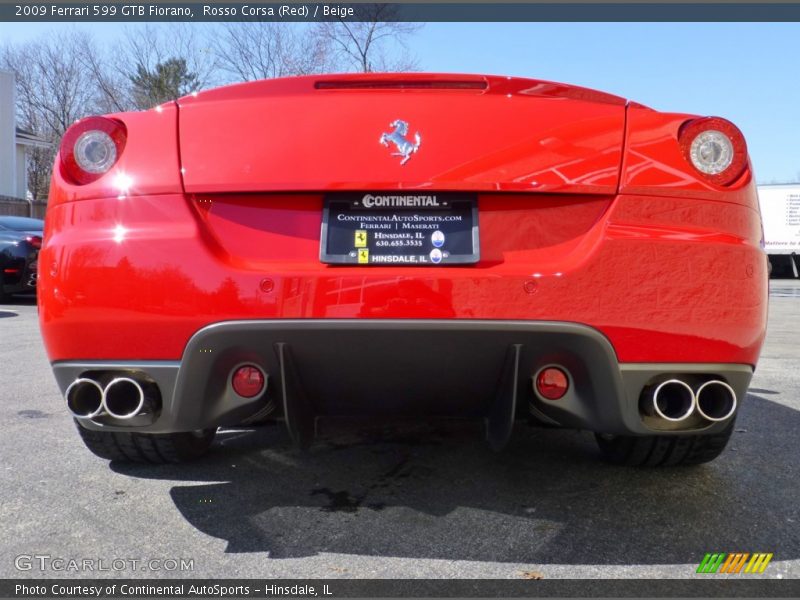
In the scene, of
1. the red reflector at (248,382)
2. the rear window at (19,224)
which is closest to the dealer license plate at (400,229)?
the red reflector at (248,382)

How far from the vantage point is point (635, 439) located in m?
2.74

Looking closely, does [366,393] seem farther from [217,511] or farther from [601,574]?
[601,574]

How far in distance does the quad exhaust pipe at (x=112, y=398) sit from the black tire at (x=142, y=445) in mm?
497

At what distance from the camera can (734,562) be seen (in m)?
2.12

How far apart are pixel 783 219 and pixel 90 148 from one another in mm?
27888

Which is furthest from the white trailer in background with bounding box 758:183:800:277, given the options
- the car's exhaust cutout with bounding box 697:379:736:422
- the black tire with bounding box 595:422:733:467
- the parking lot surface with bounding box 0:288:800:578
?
the car's exhaust cutout with bounding box 697:379:736:422

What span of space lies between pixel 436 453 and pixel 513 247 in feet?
4.50

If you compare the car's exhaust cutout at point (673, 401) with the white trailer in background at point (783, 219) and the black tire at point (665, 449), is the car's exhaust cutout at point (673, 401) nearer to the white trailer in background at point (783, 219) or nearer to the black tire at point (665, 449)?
the black tire at point (665, 449)

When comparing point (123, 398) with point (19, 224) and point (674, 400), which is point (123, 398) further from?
point (19, 224)

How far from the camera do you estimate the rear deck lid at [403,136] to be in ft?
6.68

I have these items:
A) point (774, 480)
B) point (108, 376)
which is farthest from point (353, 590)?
point (774, 480)

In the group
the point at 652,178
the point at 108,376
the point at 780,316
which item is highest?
the point at 652,178

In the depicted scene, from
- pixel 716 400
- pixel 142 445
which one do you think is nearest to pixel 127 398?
pixel 142 445

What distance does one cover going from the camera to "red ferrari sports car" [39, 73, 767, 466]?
1.97 m
